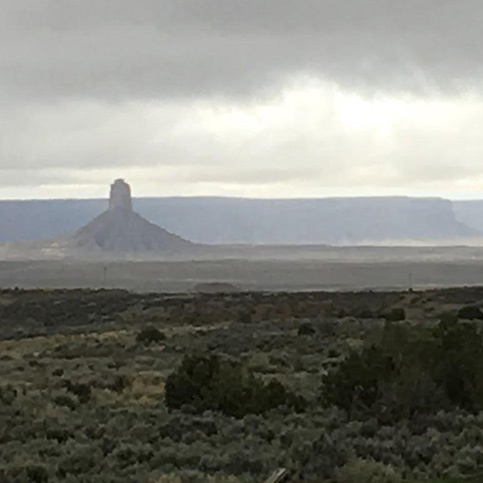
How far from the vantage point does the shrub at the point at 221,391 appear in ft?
54.2

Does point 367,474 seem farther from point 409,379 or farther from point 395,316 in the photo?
point 395,316

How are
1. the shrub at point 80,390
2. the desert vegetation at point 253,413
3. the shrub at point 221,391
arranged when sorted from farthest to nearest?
1. the shrub at point 80,390
2. the shrub at point 221,391
3. the desert vegetation at point 253,413

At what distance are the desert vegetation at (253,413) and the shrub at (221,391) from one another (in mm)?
25

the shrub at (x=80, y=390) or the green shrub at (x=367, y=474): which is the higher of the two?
the green shrub at (x=367, y=474)

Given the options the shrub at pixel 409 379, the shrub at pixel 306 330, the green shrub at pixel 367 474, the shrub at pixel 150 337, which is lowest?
the shrub at pixel 150 337

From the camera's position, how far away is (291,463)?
12.0 m

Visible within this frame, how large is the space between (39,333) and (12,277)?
137 metres

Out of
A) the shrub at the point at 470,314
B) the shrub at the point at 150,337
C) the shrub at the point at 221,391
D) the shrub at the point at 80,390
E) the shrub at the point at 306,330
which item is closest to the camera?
the shrub at the point at 221,391

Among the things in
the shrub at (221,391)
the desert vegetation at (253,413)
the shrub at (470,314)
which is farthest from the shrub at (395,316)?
the shrub at (221,391)

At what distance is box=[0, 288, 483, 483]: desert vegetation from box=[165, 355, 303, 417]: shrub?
0.02 meters

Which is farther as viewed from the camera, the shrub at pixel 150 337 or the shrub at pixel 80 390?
the shrub at pixel 150 337

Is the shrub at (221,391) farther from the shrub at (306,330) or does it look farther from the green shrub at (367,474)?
the shrub at (306,330)

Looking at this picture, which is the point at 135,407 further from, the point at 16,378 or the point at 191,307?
the point at 191,307

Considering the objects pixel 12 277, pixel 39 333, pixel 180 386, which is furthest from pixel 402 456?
pixel 12 277
